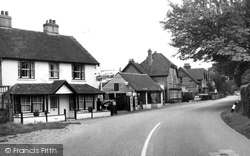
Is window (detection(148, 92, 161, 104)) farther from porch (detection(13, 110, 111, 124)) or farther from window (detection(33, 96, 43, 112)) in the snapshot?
window (detection(33, 96, 43, 112))

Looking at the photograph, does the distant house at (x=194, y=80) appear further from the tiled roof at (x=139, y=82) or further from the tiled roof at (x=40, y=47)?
the tiled roof at (x=40, y=47)

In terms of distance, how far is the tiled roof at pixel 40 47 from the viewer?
2752cm

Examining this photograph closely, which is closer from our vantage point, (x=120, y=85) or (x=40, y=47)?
(x=40, y=47)

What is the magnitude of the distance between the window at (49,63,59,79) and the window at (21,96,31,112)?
3.73 m

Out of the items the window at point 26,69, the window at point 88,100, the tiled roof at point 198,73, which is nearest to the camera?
the window at point 26,69

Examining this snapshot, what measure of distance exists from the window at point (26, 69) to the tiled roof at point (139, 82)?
1596cm

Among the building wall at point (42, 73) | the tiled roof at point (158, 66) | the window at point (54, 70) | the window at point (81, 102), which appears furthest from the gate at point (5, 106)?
the tiled roof at point (158, 66)

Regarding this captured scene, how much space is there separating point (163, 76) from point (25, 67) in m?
35.7

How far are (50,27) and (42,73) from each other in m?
7.09

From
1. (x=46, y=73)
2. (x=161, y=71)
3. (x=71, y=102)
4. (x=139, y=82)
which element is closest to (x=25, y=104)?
(x=46, y=73)

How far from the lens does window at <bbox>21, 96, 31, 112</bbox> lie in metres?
26.2

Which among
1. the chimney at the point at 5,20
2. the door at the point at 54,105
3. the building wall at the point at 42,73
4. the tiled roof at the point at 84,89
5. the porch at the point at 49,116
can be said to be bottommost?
the porch at the point at 49,116

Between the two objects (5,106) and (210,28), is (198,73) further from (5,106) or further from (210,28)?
(5,106)

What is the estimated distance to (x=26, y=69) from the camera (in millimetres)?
27500
